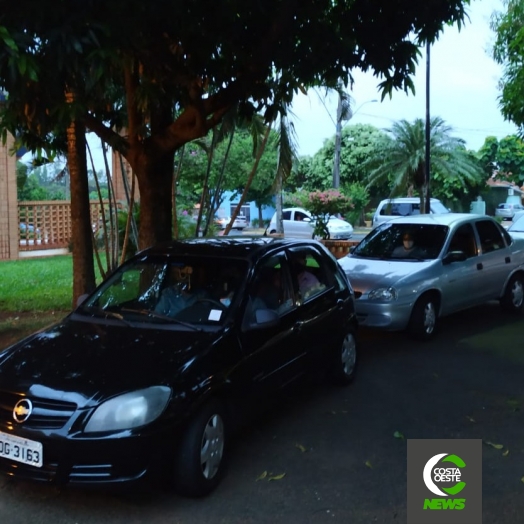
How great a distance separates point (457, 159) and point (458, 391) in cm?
2886

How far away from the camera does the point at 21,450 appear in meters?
3.90

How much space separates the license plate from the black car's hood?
11.3 inches

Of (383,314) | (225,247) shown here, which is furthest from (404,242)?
(225,247)

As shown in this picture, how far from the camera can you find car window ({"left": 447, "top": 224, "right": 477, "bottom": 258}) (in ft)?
30.7

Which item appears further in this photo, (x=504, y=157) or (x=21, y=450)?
(x=504, y=157)

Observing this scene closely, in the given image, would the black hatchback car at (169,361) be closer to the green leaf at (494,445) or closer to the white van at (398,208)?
the green leaf at (494,445)

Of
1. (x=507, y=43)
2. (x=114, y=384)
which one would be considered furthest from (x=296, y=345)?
(x=507, y=43)

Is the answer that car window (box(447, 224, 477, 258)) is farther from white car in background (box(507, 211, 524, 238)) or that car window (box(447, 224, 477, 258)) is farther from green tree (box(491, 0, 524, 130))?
white car in background (box(507, 211, 524, 238))

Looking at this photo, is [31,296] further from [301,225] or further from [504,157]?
[504,157]

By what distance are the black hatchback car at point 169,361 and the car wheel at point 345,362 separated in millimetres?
30

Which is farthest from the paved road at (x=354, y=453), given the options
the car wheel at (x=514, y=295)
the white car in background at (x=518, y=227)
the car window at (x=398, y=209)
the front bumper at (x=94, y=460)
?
the car window at (x=398, y=209)

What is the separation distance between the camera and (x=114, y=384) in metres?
4.01

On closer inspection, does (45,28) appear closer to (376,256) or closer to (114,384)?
(114,384)

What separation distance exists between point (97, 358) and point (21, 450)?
2.40ft
